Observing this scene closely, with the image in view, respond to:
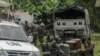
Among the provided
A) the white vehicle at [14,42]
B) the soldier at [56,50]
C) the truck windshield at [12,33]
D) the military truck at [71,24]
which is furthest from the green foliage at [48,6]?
the white vehicle at [14,42]

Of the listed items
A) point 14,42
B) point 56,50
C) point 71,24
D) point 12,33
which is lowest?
point 71,24

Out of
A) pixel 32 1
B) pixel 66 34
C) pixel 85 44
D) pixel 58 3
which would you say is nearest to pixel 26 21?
pixel 66 34

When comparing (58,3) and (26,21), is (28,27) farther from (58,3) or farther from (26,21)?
(58,3)

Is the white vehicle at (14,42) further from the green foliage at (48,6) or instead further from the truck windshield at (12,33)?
the green foliage at (48,6)

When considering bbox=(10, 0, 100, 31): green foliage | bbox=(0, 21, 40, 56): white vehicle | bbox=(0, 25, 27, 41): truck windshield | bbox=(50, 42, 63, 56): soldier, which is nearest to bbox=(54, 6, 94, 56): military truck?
bbox=(50, 42, 63, 56): soldier

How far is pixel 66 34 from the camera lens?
28.3 metres

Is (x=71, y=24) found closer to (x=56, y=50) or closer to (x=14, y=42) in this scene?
(x=56, y=50)

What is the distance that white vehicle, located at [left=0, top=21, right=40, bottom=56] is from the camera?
12.8m

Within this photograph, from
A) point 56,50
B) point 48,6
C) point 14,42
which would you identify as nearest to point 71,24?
point 56,50

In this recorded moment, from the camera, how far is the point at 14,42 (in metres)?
13.5

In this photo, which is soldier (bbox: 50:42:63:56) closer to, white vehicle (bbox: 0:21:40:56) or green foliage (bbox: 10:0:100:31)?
white vehicle (bbox: 0:21:40:56)

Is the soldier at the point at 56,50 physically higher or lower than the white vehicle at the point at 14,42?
lower

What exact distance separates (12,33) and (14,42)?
3.05 ft

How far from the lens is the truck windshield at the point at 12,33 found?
45.8ft
